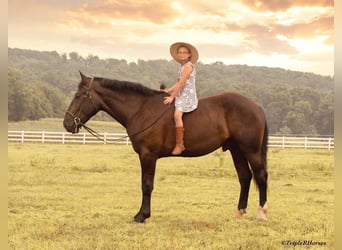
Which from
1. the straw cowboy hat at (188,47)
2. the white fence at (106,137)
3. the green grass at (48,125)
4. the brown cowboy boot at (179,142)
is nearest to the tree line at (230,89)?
the green grass at (48,125)

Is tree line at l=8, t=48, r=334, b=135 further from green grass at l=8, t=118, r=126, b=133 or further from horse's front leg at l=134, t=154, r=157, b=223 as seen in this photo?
horse's front leg at l=134, t=154, r=157, b=223

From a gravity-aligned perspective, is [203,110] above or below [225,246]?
above

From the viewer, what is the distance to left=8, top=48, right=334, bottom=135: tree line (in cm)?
3622

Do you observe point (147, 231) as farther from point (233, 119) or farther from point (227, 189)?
point (227, 189)

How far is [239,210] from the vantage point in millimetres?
7309

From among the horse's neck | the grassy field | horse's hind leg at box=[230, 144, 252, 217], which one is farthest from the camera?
horse's hind leg at box=[230, 144, 252, 217]

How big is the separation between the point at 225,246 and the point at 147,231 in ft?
4.24

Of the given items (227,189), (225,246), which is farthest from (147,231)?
(227,189)

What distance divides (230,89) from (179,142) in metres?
29.5

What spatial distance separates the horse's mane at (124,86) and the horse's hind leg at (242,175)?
6.11 ft

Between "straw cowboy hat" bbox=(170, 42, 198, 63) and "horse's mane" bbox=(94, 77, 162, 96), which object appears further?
"horse's mane" bbox=(94, 77, 162, 96)

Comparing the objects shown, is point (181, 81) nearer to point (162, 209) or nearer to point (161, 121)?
point (161, 121)

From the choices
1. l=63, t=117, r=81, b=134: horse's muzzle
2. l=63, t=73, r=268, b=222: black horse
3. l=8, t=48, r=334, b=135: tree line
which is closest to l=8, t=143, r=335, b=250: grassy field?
l=63, t=73, r=268, b=222: black horse

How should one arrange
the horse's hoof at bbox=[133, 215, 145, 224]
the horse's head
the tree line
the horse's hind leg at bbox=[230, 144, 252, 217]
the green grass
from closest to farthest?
the horse's hoof at bbox=[133, 215, 145, 224] < the horse's head < the horse's hind leg at bbox=[230, 144, 252, 217] < the green grass < the tree line
